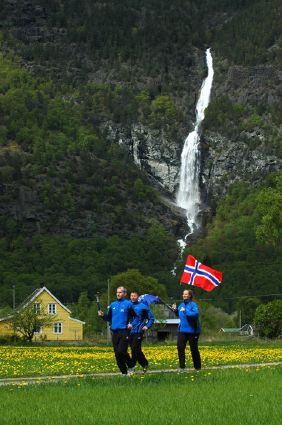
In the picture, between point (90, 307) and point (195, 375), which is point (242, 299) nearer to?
point (90, 307)

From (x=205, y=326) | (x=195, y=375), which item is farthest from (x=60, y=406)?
(x=205, y=326)

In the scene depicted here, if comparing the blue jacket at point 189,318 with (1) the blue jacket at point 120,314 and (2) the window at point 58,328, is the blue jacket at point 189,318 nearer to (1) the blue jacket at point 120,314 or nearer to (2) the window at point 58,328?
(1) the blue jacket at point 120,314

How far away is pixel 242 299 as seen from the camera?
167125mm

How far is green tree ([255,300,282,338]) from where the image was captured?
74.8 meters

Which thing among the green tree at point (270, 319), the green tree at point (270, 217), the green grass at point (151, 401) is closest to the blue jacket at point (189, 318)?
the green grass at point (151, 401)

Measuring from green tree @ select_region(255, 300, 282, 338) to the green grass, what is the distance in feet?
162

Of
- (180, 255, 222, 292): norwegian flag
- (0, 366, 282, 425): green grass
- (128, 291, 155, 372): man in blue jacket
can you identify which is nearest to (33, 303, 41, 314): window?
(180, 255, 222, 292): norwegian flag

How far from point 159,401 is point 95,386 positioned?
3638 mm

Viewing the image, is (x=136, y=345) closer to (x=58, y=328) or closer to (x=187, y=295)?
(x=187, y=295)

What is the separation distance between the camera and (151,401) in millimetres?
19953

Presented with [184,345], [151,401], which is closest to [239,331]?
[184,345]

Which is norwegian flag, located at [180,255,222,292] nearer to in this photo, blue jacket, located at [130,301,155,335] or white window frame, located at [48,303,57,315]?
blue jacket, located at [130,301,155,335]

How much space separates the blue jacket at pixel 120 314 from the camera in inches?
1056

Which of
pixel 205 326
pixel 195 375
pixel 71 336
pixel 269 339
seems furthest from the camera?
pixel 205 326
